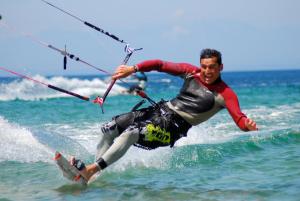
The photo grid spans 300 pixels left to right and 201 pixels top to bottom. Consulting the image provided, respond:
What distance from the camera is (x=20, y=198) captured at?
6426mm

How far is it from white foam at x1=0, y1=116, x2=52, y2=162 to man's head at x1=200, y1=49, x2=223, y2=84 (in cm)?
365

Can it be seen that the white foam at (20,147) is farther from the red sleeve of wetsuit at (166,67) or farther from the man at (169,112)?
the red sleeve of wetsuit at (166,67)

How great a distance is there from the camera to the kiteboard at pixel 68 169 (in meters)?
6.44

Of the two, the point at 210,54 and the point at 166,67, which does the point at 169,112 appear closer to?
the point at 166,67

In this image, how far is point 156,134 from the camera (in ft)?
22.2

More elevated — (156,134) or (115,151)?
(156,134)

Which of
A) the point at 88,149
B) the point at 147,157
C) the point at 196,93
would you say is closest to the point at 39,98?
the point at 88,149

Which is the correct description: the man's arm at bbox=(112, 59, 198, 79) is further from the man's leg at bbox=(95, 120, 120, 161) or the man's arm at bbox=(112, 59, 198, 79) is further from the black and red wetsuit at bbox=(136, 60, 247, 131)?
the man's leg at bbox=(95, 120, 120, 161)

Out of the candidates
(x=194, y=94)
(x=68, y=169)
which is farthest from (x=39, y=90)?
(x=194, y=94)

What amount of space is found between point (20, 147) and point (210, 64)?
4.70 meters

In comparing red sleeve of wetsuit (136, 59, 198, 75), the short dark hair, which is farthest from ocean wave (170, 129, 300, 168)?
the short dark hair

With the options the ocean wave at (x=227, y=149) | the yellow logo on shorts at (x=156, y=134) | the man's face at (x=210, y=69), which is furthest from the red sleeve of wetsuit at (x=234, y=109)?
the ocean wave at (x=227, y=149)

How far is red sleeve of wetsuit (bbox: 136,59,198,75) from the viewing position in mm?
6355

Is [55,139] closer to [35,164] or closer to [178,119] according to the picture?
[35,164]
